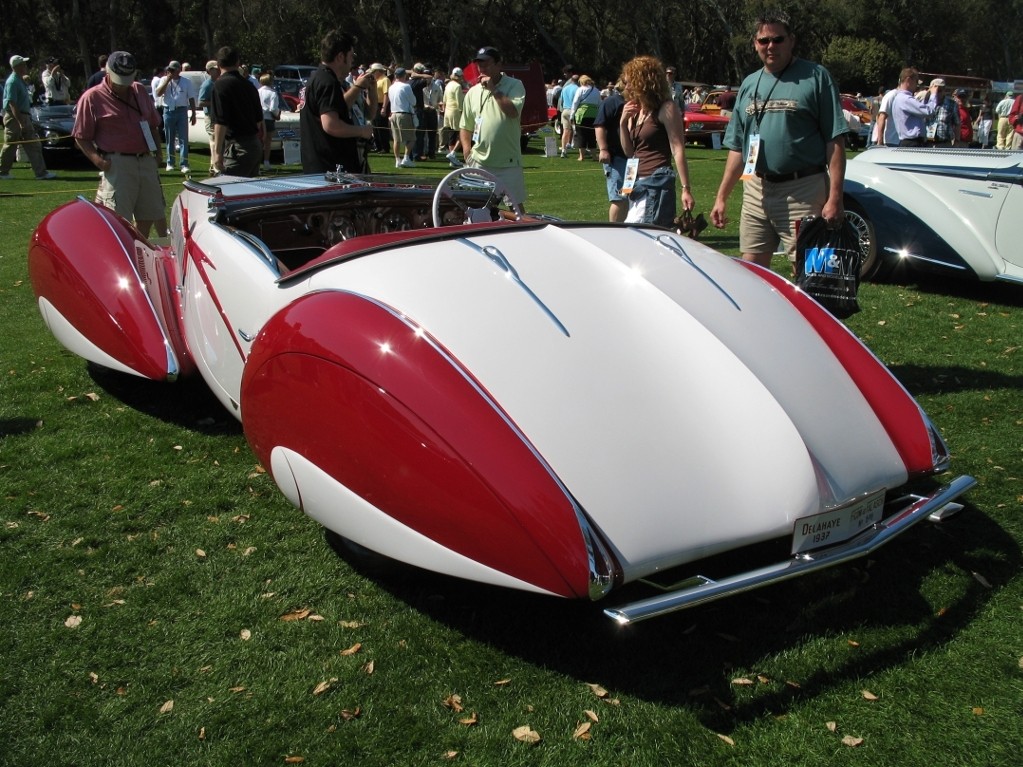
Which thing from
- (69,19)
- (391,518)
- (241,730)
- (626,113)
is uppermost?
(69,19)

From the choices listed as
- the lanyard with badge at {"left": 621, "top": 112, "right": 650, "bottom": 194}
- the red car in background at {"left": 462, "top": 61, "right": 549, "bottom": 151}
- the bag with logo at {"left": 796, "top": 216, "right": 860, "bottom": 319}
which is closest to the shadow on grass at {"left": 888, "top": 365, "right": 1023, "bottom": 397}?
the bag with logo at {"left": 796, "top": 216, "right": 860, "bottom": 319}

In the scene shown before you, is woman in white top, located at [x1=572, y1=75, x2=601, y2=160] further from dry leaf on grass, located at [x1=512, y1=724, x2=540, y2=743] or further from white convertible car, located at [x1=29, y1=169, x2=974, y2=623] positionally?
dry leaf on grass, located at [x1=512, y1=724, x2=540, y2=743]

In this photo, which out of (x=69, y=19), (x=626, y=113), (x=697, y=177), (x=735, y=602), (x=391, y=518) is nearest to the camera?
(x=391, y=518)

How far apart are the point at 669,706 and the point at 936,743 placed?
0.73 meters

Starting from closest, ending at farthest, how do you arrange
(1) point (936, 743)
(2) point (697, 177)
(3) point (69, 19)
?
(1) point (936, 743) < (2) point (697, 177) < (3) point (69, 19)

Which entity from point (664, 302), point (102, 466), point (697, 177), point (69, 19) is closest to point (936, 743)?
point (664, 302)

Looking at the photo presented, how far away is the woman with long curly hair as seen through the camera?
627 centimetres

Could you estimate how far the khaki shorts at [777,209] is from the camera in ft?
16.9

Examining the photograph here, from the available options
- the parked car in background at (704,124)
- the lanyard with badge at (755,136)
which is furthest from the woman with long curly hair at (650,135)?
the parked car in background at (704,124)

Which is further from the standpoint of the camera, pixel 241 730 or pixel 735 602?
pixel 735 602

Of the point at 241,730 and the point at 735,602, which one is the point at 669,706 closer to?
the point at 735,602

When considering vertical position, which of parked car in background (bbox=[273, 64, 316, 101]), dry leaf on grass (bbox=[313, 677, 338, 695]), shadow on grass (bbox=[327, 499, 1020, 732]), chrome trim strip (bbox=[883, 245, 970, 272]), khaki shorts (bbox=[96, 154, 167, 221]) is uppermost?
parked car in background (bbox=[273, 64, 316, 101])

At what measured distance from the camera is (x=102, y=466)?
14.8 ft

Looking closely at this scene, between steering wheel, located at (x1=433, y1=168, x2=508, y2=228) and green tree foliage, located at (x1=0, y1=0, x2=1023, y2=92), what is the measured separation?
43658mm
